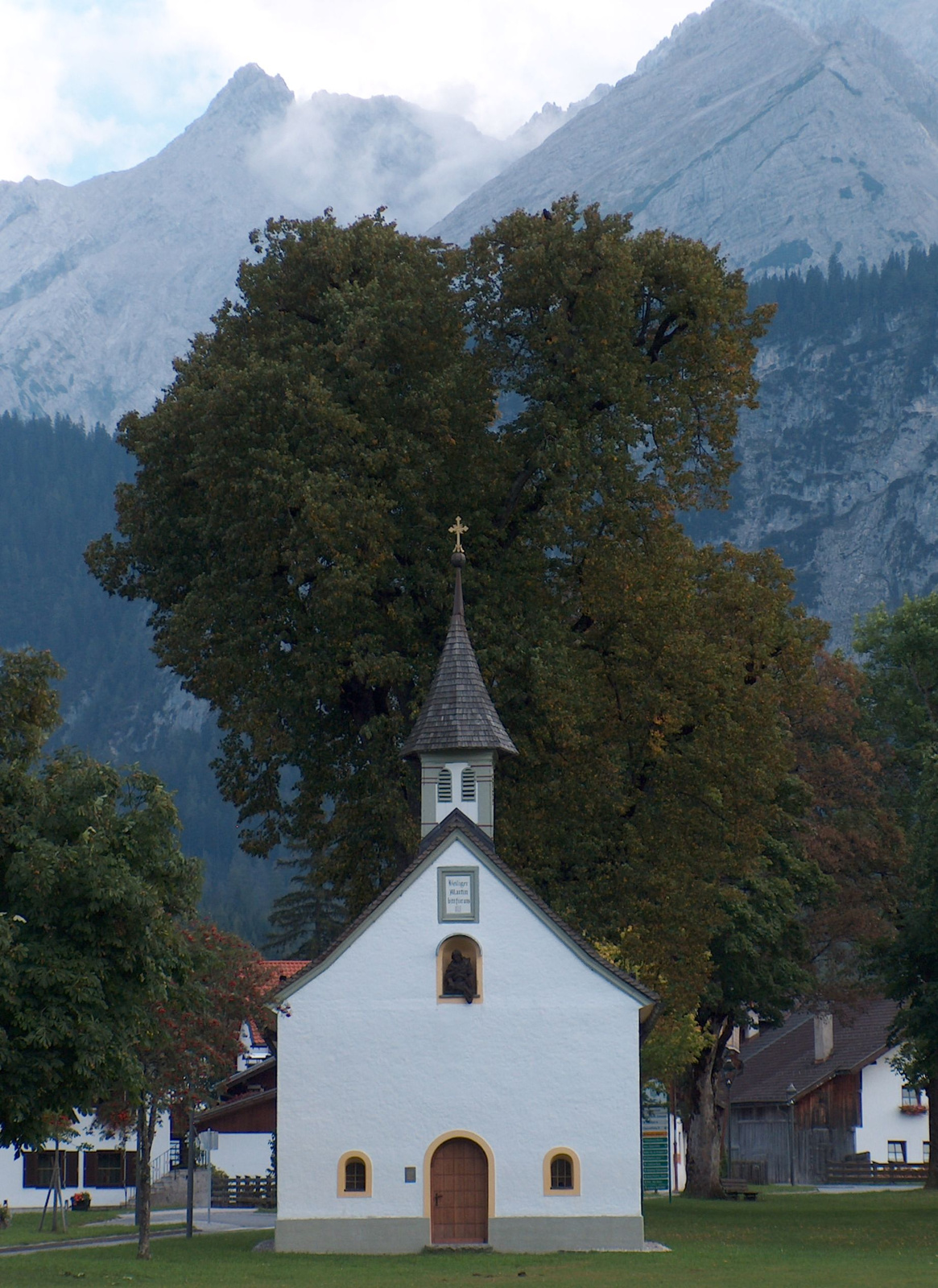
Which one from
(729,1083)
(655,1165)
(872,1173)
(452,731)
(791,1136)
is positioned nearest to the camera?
(452,731)

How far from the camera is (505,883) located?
3219 cm

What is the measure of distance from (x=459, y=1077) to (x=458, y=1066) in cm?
20

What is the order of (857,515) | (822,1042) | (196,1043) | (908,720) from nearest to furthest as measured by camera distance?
1. (196,1043)
2. (908,720)
3. (822,1042)
4. (857,515)

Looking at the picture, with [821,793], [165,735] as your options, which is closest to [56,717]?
[821,793]

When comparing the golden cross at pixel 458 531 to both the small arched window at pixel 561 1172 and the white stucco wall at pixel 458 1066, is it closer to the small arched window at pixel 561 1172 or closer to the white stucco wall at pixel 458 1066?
the white stucco wall at pixel 458 1066

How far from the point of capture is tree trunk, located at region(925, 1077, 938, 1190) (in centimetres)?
4825

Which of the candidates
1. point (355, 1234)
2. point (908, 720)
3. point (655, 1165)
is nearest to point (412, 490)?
point (355, 1234)

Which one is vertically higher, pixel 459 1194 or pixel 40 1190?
pixel 459 1194

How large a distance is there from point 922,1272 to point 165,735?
179265mm

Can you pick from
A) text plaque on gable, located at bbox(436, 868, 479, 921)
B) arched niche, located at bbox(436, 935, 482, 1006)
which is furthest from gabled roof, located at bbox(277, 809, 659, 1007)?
arched niche, located at bbox(436, 935, 482, 1006)

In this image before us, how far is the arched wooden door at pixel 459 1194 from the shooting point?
31.0 metres

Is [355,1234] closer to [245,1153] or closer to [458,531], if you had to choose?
[458,531]

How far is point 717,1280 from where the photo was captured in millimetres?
23406

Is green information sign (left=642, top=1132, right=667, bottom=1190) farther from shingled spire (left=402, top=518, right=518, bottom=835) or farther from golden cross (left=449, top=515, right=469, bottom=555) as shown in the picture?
golden cross (left=449, top=515, right=469, bottom=555)
